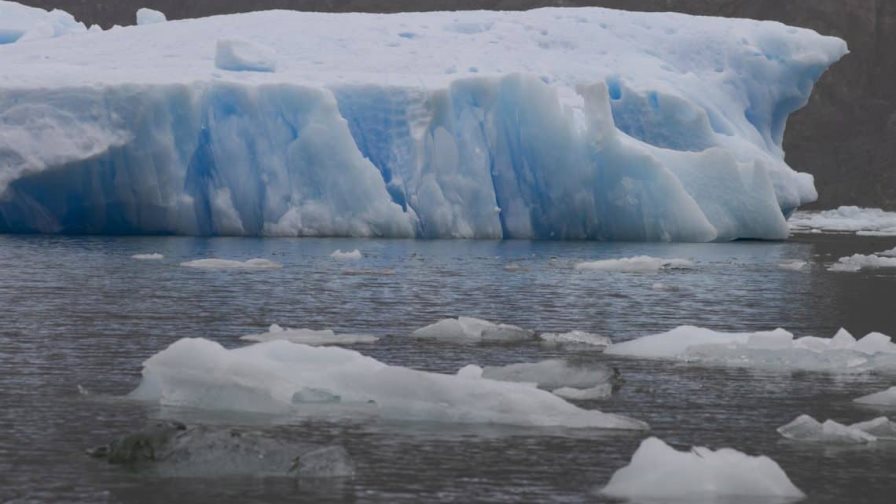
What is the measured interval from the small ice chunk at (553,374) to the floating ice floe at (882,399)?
1511mm

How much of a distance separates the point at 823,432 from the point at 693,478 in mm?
1588

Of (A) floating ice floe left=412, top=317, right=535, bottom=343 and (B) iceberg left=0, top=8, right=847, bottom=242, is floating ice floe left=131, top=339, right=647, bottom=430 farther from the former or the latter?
(B) iceberg left=0, top=8, right=847, bottom=242

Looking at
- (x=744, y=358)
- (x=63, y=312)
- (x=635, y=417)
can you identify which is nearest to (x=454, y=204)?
(x=63, y=312)

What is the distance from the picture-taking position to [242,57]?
92.8 ft

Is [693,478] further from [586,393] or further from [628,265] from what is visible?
[628,265]

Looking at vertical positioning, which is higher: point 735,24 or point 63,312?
point 735,24

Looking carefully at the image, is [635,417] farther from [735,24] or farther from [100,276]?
[735,24]

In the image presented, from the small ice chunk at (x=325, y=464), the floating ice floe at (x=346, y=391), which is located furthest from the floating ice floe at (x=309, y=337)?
the small ice chunk at (x=325, y=464)

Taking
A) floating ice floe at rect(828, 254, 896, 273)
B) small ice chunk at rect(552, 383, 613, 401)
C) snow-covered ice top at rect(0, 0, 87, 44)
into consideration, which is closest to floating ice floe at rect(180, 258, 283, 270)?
floating ice floe at rect(828, 254, 896, 273)

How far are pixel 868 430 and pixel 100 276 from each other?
38.2 feet

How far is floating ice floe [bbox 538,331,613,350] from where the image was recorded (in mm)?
12023

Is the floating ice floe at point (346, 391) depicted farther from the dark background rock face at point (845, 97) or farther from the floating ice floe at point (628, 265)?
the dark background rock face at point (845, 97)

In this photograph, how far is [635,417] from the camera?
866 centimetres

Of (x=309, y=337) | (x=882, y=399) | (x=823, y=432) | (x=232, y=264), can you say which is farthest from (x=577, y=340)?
(x=232, y=264)
